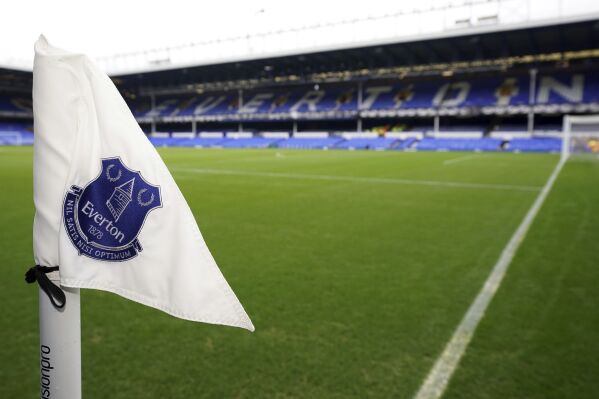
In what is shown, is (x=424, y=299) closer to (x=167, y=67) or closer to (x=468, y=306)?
(x=468, y=306)

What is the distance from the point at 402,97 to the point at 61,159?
46.8m

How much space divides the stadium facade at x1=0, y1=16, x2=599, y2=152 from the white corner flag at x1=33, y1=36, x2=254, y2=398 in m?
37.7

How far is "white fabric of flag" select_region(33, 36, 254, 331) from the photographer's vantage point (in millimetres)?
1031

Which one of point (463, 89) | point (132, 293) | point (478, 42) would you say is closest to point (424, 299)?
point (132, 293)

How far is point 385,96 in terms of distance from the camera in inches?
1833

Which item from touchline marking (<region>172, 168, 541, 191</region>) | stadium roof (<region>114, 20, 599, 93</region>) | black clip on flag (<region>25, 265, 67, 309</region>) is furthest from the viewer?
stadium roof (<region>114, 20, 599, 93</region>)

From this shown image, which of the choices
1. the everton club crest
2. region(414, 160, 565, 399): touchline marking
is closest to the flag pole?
the everton club crest

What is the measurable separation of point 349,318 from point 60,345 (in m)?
2.48

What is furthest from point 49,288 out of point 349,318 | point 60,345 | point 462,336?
point 462,336

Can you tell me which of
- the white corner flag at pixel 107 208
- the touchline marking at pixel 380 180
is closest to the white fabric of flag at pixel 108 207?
the white corner flag at pixel 107 208

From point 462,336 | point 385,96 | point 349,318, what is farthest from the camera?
point 385,96

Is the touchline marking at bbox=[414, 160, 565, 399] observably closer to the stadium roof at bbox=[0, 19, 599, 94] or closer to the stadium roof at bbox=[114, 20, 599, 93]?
the stadium roof at bbox=[0, 19, 599, 94]

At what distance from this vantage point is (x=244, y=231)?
249 inches

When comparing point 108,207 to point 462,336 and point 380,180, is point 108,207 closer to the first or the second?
point 462,336
